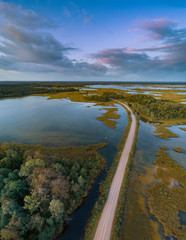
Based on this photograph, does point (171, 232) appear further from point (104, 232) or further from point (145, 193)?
point (104, 232)

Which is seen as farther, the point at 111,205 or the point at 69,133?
the point at 69,133

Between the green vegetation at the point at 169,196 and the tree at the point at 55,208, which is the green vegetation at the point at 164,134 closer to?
the green vegetation at the point at 169,196

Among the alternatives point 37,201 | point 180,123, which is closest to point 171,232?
point 37,201

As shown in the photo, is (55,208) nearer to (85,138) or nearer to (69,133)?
(85,138)

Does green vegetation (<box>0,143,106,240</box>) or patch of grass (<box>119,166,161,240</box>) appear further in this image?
patch of grass (<box>119,166,161,240</box>)

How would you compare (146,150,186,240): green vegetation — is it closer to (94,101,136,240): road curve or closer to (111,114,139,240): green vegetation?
(111,114,139,240): green vegetation

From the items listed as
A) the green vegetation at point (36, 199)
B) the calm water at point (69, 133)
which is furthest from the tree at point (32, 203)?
the calm water at point (69, 133)

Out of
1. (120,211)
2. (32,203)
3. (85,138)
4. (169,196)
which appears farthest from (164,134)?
(32,203)

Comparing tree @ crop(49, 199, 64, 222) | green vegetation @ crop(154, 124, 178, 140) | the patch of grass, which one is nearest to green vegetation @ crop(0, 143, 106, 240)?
tree @ crop(49, 199, 64, 222)
